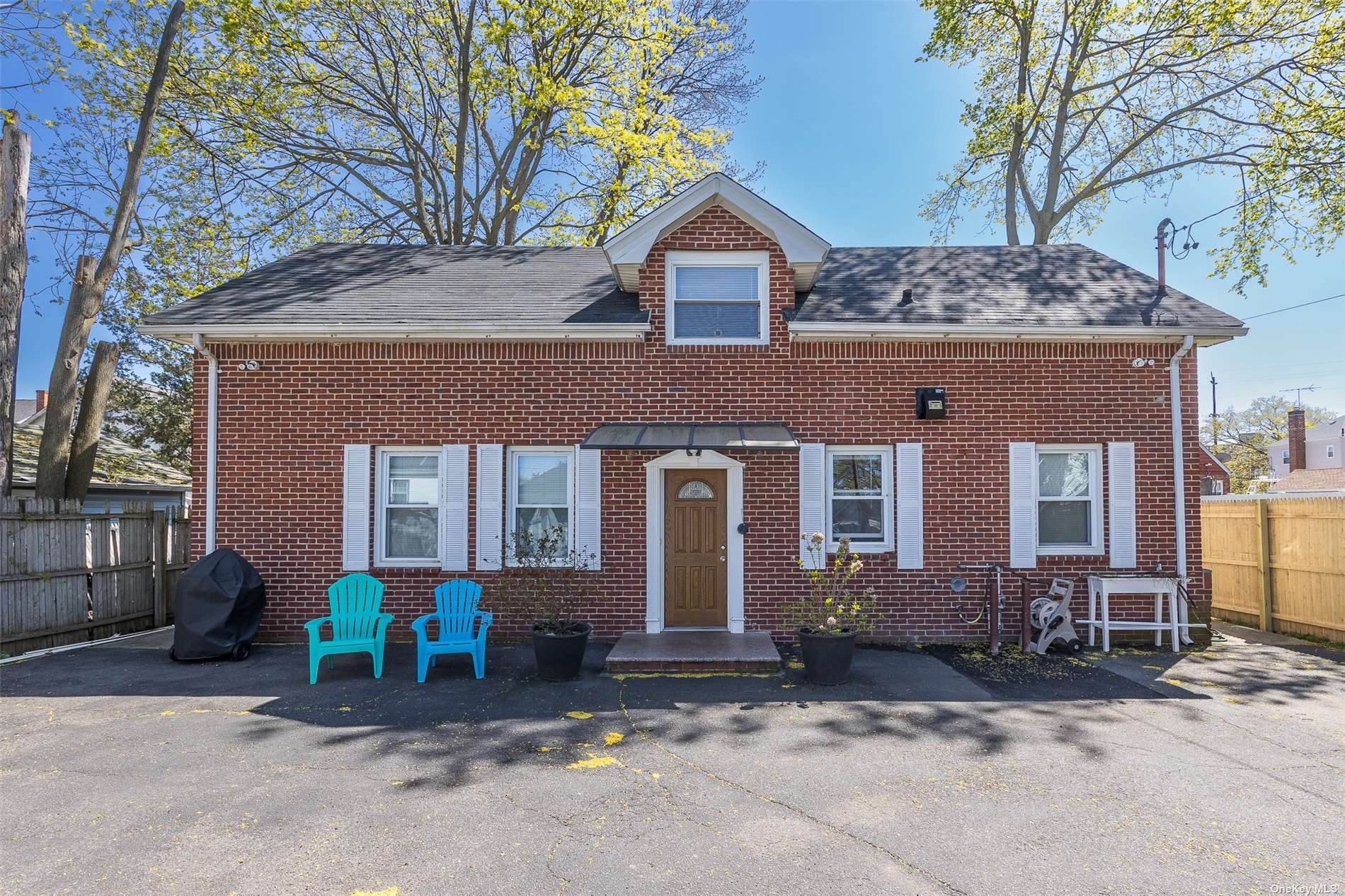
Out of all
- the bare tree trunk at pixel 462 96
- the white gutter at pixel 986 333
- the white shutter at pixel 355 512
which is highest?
the bare tree trunk at pixel 462 96

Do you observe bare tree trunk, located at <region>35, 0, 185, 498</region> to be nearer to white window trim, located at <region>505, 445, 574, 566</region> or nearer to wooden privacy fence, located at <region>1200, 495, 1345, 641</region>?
white window trim, located at <region>505, 445, 574, 566</region>

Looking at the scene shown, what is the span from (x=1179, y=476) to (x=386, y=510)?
10210 mm

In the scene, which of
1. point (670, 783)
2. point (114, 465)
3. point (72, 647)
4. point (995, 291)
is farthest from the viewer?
point (114, 465)

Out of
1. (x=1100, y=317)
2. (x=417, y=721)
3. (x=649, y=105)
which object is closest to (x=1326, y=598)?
(x=1100, y=317)

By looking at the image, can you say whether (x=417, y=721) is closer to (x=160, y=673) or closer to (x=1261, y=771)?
(x=160, y=673)

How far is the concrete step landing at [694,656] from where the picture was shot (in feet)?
24.9

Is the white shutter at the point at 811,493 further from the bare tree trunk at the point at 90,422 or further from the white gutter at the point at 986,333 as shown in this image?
the bare tree trunk at the point at 90,422

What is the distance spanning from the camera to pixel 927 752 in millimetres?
5344

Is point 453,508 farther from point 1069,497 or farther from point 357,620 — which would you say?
point 1069,497

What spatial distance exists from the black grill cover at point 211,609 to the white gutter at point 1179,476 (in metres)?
11.4

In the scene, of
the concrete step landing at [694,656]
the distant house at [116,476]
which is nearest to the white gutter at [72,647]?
the distant house at [116,476]

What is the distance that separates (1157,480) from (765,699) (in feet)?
20.7

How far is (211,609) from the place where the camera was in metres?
8.16

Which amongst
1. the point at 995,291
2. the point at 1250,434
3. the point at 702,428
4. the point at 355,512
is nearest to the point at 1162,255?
the point at 995,291
